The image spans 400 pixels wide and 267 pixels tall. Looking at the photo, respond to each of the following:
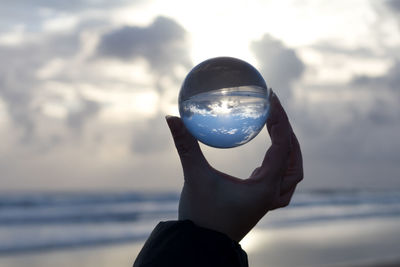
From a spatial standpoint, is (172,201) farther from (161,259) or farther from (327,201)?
(161,259)

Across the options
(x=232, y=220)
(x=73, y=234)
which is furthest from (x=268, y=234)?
(x=232, y=220)

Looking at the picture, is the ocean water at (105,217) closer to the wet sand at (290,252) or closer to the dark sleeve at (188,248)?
the wet sand at (290,252)

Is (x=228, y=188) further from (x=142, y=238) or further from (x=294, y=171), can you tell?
(x=142, y=238)

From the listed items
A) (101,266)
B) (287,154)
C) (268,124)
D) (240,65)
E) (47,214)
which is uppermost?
(47,214)

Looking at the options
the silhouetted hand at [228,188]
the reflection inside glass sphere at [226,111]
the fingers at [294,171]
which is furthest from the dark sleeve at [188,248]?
the reflection inside glass sphere at [226,111]

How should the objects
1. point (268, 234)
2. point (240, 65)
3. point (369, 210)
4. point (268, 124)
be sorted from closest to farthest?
point (268, 124)
point (240, 65)
point (268, 234)
point (369, 210)

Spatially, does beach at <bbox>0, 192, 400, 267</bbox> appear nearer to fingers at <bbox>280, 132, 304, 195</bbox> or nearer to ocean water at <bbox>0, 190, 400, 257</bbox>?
ocean water at <bbox>0, 190, 400, 257</bbox>

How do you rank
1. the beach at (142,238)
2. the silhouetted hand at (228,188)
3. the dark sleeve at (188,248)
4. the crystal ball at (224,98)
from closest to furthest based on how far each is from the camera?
the dark sleeve at (188,248), the silhouetted hand at (228,188), the crystal ball at (224,98), the beach at (142,238)
